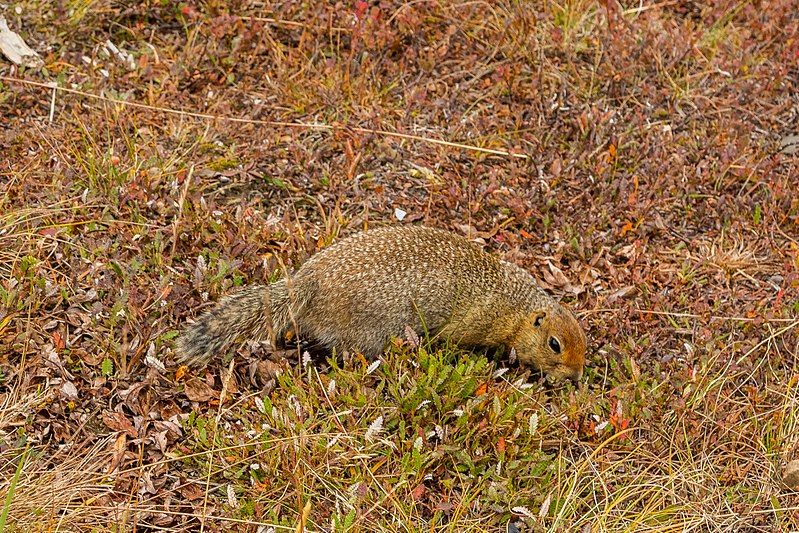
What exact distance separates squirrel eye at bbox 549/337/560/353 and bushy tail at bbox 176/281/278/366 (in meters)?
1.69

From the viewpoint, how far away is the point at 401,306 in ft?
16.1

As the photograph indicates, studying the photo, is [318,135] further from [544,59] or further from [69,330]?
[69,330]

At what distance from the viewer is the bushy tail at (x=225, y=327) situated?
455 centimetres

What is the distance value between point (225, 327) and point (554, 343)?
1957mm

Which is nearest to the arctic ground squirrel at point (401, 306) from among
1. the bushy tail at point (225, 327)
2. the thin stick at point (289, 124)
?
the bushy tail at point (225, 327)

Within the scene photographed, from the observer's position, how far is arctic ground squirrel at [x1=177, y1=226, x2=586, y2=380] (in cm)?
466

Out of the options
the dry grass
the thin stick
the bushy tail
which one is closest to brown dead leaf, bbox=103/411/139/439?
the dry grass

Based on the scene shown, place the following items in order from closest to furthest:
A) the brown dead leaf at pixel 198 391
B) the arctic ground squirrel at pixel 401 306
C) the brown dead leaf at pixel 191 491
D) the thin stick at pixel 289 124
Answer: the brown dead leaf at pixel 191 491, the brown dead leaf at pixel 198 391, the arctic ground squirrel at pixel 401 306, the thin stick at pixel 289 124

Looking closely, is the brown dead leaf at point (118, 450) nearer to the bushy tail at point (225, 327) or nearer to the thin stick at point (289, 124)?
the bushy tail at point (225, 327)

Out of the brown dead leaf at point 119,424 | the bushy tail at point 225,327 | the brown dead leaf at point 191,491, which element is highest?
the bushy tail at point 225,327

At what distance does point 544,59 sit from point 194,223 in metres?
3.43

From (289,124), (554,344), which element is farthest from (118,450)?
(289,124)

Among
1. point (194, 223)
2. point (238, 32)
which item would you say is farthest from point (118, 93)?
point (194, 223)

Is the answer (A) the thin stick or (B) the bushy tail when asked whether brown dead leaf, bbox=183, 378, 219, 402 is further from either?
(A) the thin stick
